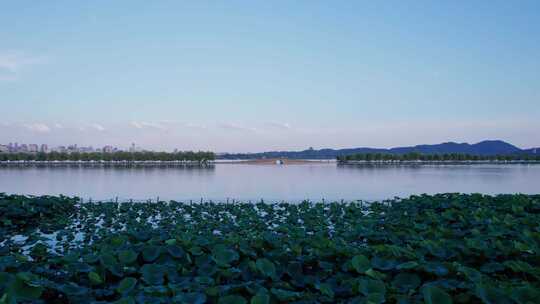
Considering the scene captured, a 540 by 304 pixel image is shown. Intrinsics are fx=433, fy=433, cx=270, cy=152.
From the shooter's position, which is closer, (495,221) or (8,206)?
(495,221)

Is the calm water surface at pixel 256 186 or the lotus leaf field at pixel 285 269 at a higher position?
the lotus leaf field at pixel 285 269

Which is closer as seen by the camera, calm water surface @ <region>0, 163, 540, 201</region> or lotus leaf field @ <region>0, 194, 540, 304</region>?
lotus leaf field @ <region>0, 194, 540, 304</region>

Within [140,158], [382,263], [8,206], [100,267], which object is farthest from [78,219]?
[140,158]

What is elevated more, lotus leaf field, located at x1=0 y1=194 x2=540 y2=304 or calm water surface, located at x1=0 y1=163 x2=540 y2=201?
lotus leaf field, located at x1=0 y1=194 x2=540 y2=304

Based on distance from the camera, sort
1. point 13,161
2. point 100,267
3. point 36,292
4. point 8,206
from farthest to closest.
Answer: point 13,161 → point 8,206 → point 100,267 → point 36,292

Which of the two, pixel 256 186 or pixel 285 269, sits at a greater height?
pixel 285 269

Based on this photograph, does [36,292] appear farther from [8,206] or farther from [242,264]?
[8,206]

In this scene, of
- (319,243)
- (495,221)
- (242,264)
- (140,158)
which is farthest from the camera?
(140,158)

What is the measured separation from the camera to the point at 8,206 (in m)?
9.76

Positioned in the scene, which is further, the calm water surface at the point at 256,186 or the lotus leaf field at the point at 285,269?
the calm water surface at the point at 256,186

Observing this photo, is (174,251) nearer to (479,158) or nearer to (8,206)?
(8,206)

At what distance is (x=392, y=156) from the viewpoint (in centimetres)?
10125

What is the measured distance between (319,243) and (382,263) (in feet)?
2.75

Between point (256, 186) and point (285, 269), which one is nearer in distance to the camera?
point (285, 269)
